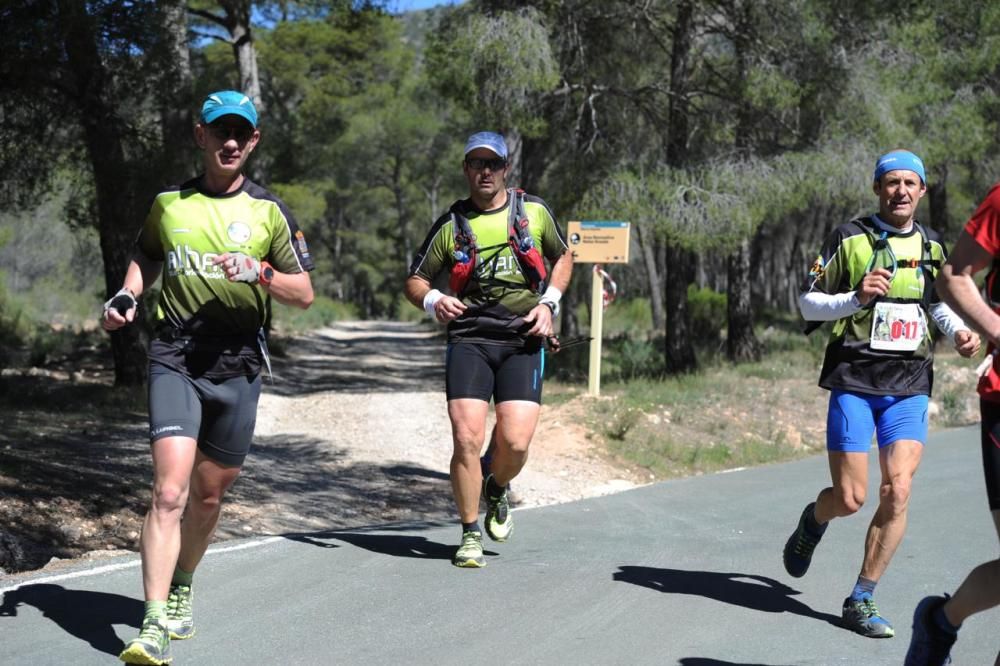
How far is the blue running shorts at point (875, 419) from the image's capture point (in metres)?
5.72

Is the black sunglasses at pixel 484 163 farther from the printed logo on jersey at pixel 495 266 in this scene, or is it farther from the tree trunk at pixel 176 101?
the tree trunk at pixel 176 101

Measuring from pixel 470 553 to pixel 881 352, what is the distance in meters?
2.49

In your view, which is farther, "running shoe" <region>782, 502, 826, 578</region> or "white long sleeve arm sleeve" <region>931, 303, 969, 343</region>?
"running shoe" <region>782, 502, 826, 578</region>

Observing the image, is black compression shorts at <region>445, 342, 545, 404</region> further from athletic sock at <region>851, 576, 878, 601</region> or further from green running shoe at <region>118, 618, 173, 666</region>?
green running shoe at <region>118, 618, 173, 666</region>

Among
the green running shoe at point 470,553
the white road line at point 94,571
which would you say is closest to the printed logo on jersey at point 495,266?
the green running shoe at point 470,553

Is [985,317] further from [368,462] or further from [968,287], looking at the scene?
[368,462]

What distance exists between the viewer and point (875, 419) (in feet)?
19.1

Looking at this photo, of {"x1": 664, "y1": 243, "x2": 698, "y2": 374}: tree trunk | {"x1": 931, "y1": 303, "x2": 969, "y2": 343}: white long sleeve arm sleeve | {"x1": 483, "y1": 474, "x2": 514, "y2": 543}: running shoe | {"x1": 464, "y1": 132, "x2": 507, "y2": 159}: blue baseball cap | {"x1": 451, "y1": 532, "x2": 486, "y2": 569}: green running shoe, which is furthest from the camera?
{"x1": 664, "y1": 243, "x2": 698, "y2": 374}: tree trunk

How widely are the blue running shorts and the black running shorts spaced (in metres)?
2.62

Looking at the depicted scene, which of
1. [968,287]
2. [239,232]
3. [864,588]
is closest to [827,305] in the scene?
[864,588]

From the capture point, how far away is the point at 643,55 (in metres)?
20.8

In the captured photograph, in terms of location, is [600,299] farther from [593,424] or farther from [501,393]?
[501,393]

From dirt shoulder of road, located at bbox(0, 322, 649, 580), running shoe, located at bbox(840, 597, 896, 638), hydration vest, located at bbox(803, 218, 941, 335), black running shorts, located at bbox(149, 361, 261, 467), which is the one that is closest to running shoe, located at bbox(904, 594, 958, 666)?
running shoe, located at bbox(840, 597, 896, 638)

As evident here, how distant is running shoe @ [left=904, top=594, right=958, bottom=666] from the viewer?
14.2 ft
